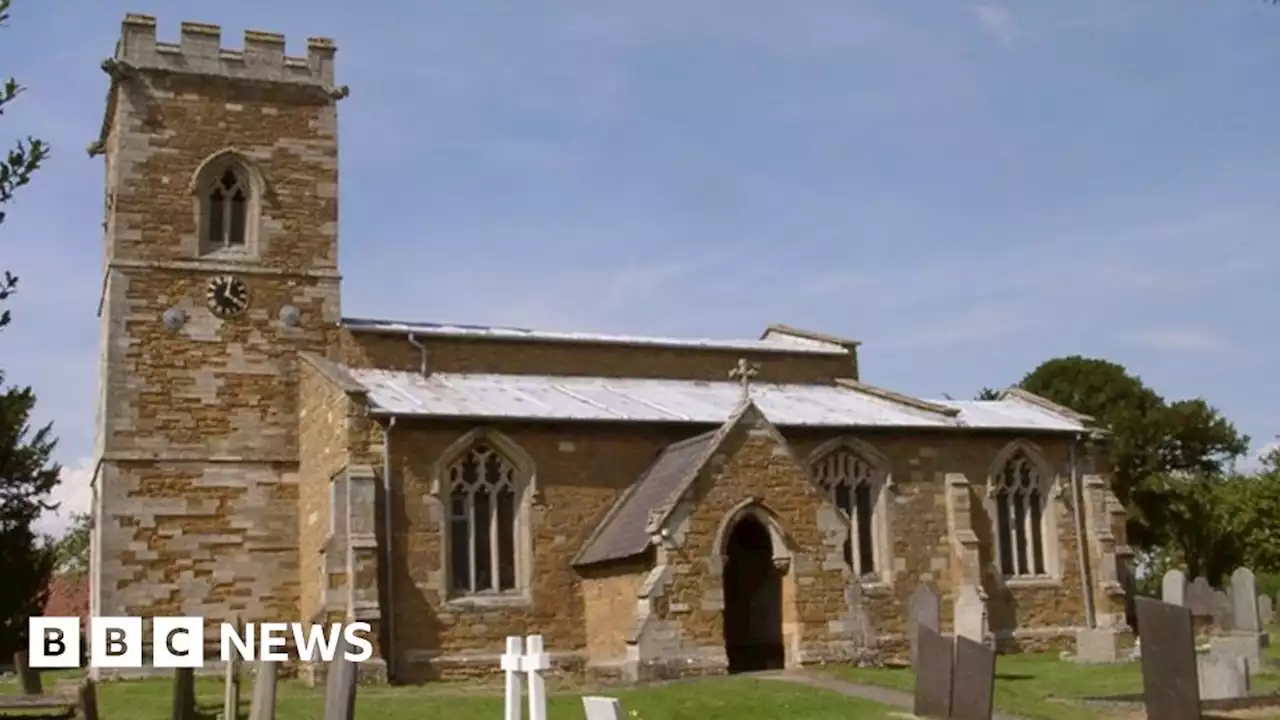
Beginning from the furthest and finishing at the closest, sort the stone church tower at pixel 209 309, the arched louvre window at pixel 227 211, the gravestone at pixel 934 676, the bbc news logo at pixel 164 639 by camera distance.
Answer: the arched louvre window at pixel 227 211, the stone church tower at pixel 209 309, the bbc news logo at pixel 164 639, the gravestone at pixel 934 676

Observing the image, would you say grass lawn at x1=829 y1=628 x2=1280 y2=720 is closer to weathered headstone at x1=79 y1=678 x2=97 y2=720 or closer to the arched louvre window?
weathered headstone at x1=79 y1=678 x2=97 y2=720

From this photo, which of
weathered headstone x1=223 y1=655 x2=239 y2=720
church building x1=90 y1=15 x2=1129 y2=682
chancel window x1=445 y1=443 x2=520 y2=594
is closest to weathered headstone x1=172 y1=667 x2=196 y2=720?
weathered headstone x1=223 y1=655 x2=239 y2=720

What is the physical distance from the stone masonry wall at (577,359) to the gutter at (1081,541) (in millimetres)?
6045

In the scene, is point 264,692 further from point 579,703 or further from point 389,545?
point 389,545

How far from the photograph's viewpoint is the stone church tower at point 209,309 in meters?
27.2

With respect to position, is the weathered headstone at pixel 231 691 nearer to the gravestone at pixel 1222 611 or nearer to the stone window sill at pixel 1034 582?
the stone window sill at pixel 1034 582

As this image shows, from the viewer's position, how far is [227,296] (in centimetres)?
2880

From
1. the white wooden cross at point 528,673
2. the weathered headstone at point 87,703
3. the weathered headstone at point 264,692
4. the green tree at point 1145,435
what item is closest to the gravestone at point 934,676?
the white wooden cross at point 528,673

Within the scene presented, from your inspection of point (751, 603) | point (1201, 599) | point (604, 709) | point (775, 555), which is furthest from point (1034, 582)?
point (604, 709)

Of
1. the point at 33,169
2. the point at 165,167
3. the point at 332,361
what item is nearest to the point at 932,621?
the point at 332,361

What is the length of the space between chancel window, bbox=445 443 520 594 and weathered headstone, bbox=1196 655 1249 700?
13.1m

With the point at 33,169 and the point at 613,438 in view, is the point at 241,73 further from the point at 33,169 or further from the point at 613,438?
the point at 33,169

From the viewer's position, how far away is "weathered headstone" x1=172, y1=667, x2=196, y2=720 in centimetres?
1752

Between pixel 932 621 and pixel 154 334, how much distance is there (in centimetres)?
1627
